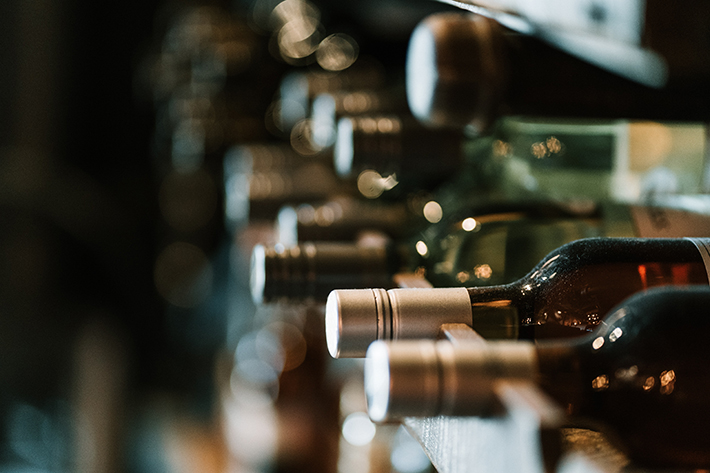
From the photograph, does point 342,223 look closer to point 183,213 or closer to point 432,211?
point 432,211

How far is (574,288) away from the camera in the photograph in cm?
27

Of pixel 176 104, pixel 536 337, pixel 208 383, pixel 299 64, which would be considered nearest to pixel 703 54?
pixel 536 337

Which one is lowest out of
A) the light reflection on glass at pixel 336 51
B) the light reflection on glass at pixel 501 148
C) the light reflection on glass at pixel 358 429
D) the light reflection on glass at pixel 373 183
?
the light reflection on glass at pixel 358 429

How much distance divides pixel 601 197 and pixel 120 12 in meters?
1.44

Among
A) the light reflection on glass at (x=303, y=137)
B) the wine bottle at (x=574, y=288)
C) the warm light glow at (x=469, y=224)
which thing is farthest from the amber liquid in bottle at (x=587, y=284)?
the light reflection on glass at (x=303, y=137)

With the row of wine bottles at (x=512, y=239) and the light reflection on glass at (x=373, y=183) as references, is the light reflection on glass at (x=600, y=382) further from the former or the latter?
the light reflection on glass at (x=373, y=183)

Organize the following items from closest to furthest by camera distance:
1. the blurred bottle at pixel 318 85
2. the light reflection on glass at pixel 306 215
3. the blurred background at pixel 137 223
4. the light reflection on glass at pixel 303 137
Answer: the light reflection on glass at pixel 306 215, the blurred bottle at pixel 318 85, the light reflection on glass at pixel 303 137, the blurred background at pixel 137 223

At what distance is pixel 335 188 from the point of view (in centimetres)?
65

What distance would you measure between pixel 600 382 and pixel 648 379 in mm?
14

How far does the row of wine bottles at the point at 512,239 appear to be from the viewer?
21 centimetres

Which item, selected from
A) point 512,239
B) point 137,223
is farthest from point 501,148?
point 137,223

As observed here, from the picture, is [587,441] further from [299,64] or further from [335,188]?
[299,64]

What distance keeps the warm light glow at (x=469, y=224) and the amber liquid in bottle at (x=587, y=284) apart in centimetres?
12

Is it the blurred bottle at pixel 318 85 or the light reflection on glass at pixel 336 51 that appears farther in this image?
the light reflection on glass at pixel 336 51
